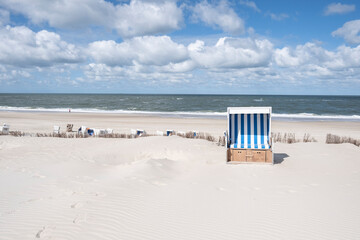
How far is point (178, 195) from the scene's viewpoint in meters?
5.56

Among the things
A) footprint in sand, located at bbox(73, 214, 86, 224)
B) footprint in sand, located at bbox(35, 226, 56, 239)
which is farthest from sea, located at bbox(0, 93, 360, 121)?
footprint in sand, located at bbox(35, 226, 56, 239)

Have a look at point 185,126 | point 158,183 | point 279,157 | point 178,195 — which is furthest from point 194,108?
point 178,195

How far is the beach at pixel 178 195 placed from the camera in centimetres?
409

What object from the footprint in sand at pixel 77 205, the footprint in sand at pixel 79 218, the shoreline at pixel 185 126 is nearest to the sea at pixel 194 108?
the shoreline at pixel 185 126

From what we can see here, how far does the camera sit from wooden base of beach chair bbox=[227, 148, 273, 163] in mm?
8000

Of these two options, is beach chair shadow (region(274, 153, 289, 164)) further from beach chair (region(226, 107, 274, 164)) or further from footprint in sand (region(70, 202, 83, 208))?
footprint in sand (region(70, 202, 83, 208))

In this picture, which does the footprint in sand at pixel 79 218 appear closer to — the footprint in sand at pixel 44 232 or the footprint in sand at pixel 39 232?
the footprint in sand at pixel 44 232

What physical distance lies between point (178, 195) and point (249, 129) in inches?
180

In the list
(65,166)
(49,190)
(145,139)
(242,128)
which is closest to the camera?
(49,190)

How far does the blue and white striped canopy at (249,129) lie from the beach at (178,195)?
819mm

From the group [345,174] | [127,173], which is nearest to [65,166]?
[127,173]

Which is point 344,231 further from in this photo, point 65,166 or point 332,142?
point 332,142

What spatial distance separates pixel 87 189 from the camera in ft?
18.9

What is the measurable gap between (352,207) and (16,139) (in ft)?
41.6
